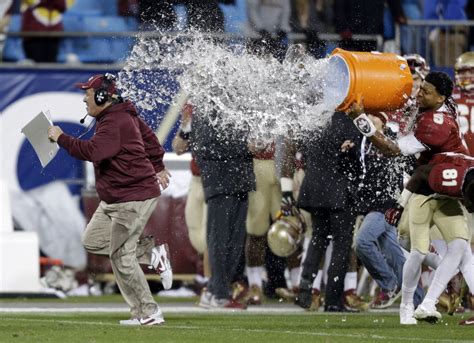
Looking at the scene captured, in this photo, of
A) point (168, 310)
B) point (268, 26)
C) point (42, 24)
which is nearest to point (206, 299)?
point (168, 310)

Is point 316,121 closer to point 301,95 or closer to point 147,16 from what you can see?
point 301,95

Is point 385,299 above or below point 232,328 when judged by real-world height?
below

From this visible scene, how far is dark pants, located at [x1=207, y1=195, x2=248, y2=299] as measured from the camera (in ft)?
52.4

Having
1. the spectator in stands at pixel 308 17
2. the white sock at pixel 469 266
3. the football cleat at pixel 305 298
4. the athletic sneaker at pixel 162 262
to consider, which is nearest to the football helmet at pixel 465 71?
the spectator in stands at pixel 308 17

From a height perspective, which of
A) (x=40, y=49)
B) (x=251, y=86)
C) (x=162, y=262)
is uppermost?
(x=251, y=86)

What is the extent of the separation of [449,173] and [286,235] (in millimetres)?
3990

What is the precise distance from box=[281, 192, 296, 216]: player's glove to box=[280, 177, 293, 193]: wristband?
4 cm

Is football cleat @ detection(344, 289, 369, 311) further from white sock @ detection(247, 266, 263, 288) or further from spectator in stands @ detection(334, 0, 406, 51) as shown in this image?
spectator in stands @ detection(334, 0, 406, 51)

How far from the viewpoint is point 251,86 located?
15.4 m

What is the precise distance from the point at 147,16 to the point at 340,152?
175 inches

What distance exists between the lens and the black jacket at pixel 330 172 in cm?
1571

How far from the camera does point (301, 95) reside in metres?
15.2

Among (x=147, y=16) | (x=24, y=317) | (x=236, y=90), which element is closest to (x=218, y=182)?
(x=236, y=90)

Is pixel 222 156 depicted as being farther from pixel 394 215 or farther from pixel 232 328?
pixel 232 328
